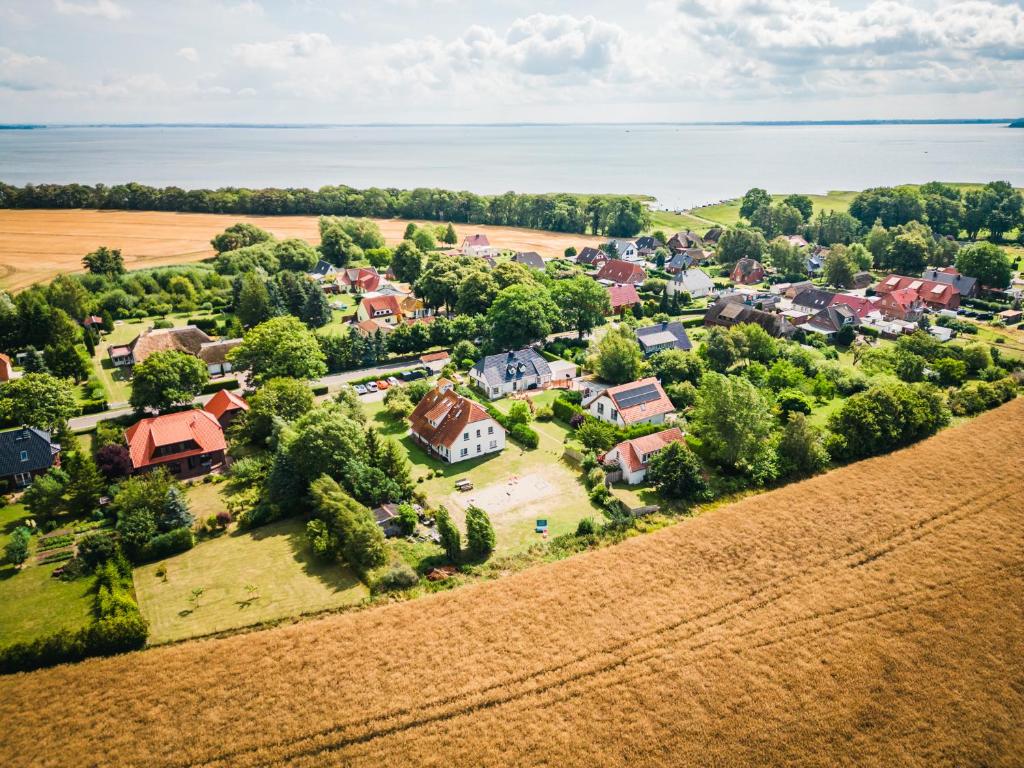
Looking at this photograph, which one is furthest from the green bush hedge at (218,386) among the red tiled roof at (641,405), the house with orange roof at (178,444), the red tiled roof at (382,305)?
the red tiled roof at (641,405)

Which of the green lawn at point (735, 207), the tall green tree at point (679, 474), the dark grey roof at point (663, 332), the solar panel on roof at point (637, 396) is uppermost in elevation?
the green lawn at point (735, 207)

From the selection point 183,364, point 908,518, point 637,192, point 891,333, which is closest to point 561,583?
point 908,518

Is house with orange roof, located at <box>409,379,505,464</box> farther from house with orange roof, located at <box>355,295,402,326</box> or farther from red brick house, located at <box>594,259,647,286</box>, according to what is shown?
red brick house, located at <box>594,259,647,286</box>

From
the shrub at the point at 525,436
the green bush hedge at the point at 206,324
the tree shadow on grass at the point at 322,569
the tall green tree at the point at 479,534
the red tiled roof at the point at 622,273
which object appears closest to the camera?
the tree shadow on grass at the point at 322,569

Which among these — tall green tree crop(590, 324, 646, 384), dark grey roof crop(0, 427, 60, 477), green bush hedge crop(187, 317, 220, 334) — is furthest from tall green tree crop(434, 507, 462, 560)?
green bush hedge crop(187, 317, 220, 334)

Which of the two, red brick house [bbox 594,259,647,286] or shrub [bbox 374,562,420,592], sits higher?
red brick house [bbox 594,259,647,286]

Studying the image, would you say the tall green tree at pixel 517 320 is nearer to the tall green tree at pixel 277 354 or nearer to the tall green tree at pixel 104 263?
the tall green tree at pixel 277 354
